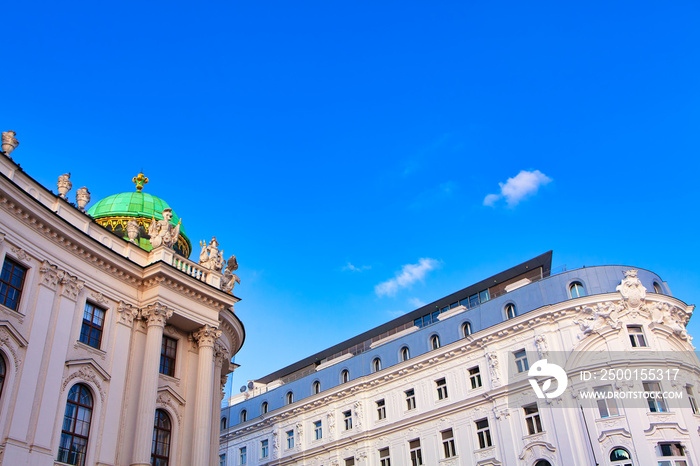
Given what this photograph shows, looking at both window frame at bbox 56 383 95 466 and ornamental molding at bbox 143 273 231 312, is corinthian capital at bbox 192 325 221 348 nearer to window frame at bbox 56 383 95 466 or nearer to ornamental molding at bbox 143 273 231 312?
ornamental molding at bbox 143 273 231 312

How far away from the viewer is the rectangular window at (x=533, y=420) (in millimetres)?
40719

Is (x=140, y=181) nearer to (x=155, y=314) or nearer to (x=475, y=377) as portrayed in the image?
(x=155, y=314)

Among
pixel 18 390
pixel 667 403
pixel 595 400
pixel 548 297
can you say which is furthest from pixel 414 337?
pixel 18 390

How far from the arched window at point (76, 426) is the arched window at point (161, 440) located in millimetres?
3363

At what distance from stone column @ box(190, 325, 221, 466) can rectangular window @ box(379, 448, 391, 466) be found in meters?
23.7

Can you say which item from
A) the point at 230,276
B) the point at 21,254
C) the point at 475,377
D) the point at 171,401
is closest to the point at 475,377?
the point at 475,377

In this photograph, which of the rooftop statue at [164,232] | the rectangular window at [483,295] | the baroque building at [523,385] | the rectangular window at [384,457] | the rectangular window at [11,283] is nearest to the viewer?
the rectangular window at [11,283]

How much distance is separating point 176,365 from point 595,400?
85.9 feet

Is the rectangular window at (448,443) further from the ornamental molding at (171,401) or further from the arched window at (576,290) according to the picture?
the ornamental molding at (171,401)

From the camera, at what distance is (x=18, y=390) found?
2159 cm

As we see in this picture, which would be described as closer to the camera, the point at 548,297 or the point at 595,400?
the point at 595,400

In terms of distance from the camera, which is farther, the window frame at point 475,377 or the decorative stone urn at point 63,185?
the window frame at point 475,377

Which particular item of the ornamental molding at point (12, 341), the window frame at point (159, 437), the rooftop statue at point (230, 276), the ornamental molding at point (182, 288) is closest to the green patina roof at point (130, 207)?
the rooftop statue at point (230, 276)

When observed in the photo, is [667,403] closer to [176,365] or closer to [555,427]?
[555,427]
